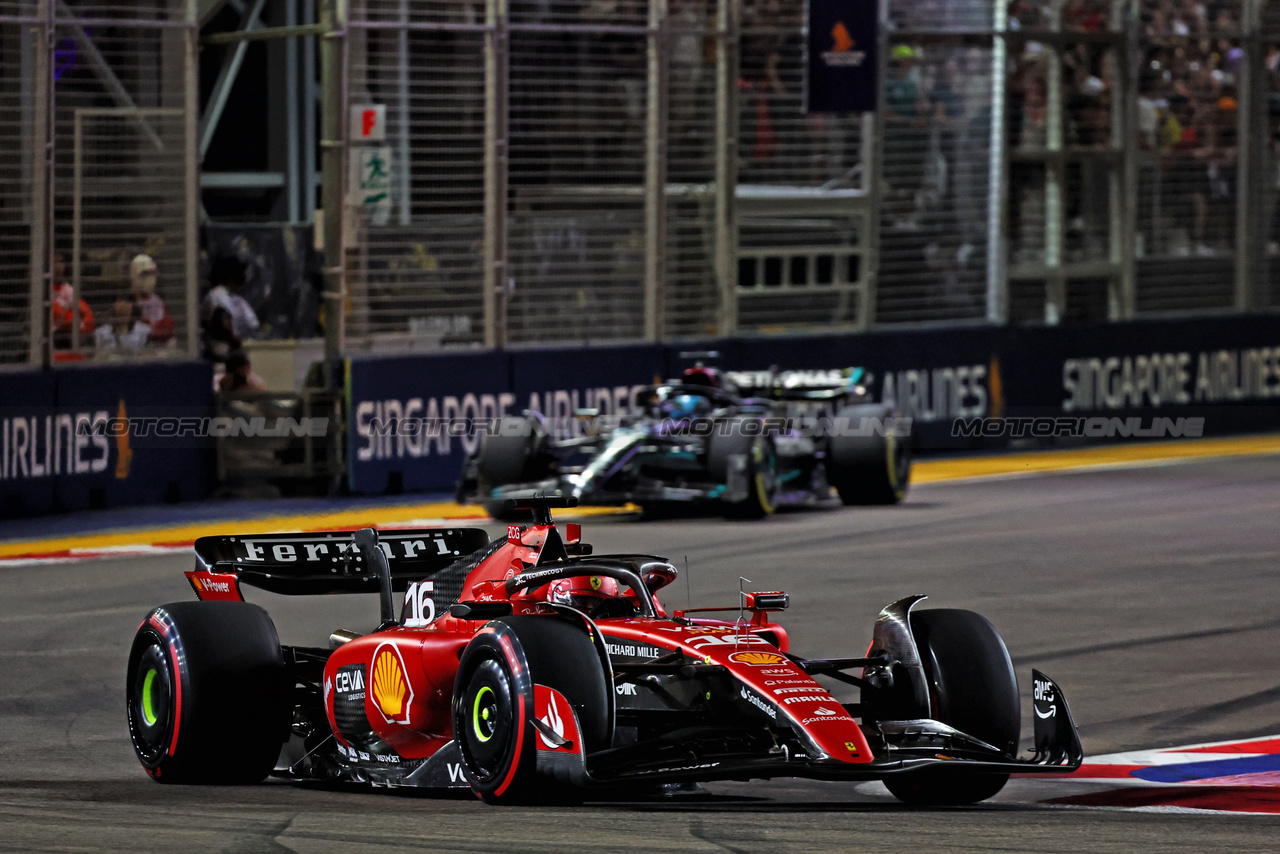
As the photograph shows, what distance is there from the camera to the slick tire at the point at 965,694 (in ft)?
24.9

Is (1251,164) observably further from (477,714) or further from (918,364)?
(477,714)

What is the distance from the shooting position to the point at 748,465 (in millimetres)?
16797

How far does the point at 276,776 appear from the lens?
27.6ft

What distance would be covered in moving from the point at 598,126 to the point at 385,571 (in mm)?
12395

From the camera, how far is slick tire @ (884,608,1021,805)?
7.59m

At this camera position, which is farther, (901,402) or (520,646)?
(901,402)

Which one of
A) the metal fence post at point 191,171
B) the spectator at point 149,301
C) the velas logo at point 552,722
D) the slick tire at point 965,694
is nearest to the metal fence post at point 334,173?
the metal fence post at point 191,171

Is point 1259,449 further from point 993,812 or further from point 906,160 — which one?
point 993,812

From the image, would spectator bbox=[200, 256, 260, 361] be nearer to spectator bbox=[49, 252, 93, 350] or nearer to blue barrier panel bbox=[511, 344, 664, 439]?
spectator bbox=[49, 252, 93, 350]

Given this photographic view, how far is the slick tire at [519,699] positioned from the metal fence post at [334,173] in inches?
473

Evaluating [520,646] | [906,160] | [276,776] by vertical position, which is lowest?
[276,776]

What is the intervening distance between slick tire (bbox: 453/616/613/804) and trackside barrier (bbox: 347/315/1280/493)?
11.7 meters

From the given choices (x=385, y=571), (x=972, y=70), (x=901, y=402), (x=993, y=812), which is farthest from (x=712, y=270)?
(x=993, y=812)

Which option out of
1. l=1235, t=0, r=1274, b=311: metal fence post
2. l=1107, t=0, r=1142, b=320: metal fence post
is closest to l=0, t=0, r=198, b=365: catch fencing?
l=1107, t=0, r=1142, b=320: metal fence post
